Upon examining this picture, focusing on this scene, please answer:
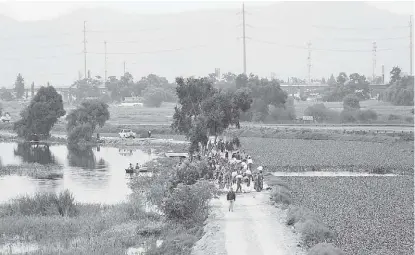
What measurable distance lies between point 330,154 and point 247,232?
41283mm

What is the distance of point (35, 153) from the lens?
261 ft

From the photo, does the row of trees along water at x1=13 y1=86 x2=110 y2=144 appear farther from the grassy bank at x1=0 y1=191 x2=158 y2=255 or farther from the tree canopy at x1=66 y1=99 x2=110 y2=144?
the grassy bank at x1=0 y1=191 x2=158 y2=255

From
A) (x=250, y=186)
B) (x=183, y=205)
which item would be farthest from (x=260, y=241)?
(x=250, y=186)

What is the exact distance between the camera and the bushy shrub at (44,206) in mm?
38312

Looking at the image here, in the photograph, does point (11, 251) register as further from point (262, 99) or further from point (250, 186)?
point (262, 99)

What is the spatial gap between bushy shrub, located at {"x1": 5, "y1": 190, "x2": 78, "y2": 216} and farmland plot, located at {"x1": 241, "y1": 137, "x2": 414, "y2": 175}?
2220 cm

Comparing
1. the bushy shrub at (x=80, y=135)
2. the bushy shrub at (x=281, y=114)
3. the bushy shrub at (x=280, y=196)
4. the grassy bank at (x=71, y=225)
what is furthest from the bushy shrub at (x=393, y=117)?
the grassy bank at (x=71, y=225)

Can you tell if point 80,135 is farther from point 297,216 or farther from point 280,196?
point 297,216

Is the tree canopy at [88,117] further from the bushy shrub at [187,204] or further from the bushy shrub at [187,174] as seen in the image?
the bushy shrub at [187,204]

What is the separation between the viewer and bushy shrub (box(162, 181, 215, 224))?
32750 millimetres

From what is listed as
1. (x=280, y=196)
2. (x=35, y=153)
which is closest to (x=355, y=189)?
(x=280, y=196)

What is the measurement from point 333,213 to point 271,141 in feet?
166

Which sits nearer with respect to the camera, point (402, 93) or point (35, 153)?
point (35, 153)

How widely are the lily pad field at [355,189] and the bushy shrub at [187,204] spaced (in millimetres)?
5942
